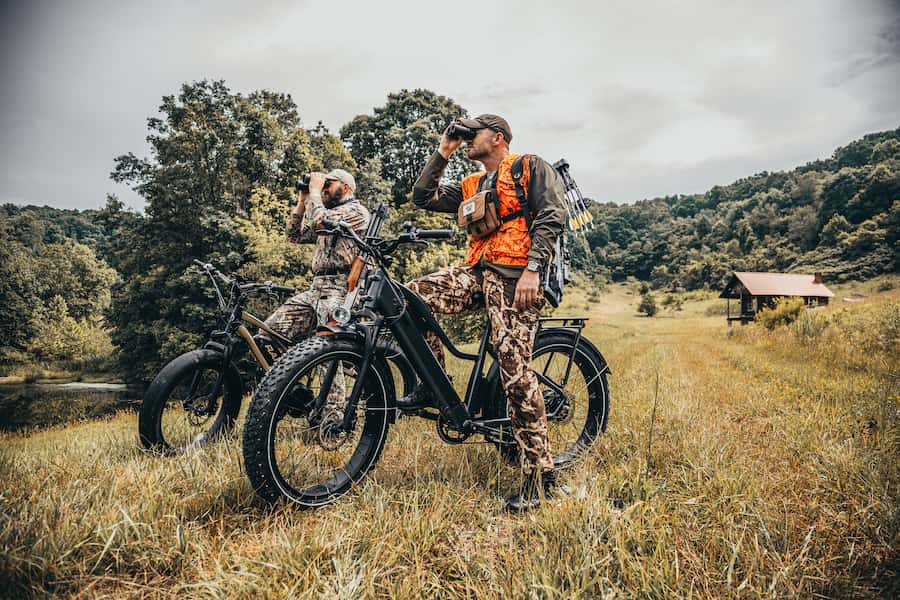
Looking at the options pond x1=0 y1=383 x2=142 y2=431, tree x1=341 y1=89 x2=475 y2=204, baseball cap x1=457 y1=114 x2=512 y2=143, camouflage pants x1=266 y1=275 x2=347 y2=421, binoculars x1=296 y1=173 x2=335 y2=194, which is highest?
tree x1=341 y1=89 x2=475 y2=204

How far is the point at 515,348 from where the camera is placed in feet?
7.84

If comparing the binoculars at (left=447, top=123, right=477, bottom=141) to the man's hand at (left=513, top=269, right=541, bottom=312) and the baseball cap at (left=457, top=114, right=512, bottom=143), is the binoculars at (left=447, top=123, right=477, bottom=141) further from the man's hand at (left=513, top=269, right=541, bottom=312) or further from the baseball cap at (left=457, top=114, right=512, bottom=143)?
the man's hand at (left=513, top=269, right=541, bottom=312)

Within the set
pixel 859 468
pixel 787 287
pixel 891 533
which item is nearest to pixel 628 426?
pixel 859 468

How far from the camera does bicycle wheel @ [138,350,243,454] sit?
108 inches

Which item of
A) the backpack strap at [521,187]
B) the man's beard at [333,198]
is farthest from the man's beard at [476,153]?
the man's beard at [333,198]

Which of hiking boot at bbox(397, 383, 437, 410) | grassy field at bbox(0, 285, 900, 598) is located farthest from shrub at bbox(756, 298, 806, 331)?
hiking boot at bbox(397, 383, 437, 410)

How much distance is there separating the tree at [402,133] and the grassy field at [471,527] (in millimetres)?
25577

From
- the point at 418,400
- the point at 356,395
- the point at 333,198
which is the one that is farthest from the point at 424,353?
the point at 333,198

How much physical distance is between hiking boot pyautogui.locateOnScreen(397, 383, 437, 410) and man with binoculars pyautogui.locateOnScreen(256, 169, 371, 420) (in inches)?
51.6

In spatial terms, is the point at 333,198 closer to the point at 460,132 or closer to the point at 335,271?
the point at 335,271

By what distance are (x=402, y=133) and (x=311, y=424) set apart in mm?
27234

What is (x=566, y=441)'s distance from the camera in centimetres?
314

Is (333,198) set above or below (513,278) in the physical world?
above

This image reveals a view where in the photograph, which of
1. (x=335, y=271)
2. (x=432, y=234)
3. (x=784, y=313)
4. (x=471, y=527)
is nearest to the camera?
(x=471, y=527)
